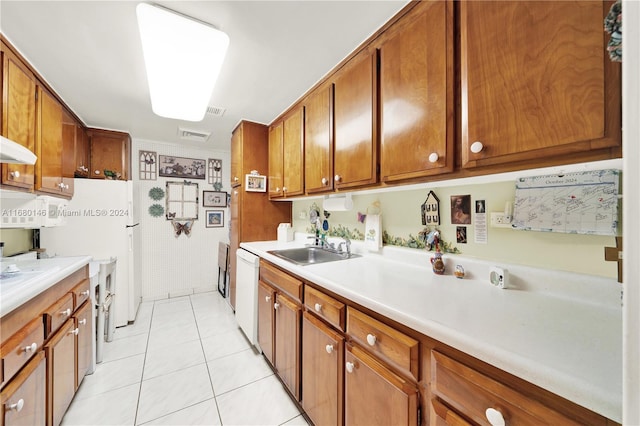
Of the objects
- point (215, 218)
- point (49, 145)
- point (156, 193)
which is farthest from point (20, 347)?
point (215, 218)

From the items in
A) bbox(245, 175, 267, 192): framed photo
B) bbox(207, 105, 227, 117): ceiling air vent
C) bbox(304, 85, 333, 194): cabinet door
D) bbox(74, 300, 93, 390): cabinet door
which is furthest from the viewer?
bbox(245, 175, 267, 192): framed photo

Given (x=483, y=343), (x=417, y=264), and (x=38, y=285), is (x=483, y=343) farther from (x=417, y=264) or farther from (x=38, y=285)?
(x=38, y=285)

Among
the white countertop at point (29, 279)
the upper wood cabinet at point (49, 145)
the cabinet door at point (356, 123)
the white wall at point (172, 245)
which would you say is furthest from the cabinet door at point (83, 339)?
the cabinet door at point (356, 123)

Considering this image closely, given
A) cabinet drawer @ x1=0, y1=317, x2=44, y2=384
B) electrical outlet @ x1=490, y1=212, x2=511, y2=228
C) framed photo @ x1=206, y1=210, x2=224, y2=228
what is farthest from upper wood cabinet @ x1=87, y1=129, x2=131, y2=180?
electrical outlet @ x1=490, y1=212, x2=511, y2=228

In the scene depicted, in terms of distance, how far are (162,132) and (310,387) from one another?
3.19 metres

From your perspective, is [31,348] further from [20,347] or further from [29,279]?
[29,279]

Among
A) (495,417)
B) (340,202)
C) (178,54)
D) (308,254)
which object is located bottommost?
(495,417)

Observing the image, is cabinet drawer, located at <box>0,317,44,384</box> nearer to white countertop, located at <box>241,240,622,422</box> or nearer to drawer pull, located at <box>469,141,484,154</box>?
white countertop, located at <box>241,240,622,422</box>

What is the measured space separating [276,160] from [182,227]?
2.00 m

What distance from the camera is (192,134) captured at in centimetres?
294

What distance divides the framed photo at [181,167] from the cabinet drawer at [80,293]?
2.01 metres

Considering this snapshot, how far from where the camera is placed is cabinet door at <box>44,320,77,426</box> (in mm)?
1201

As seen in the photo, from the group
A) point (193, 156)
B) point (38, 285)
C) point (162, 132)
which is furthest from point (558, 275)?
point (193, 156)

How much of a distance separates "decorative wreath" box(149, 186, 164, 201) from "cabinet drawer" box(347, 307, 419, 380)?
334cm
